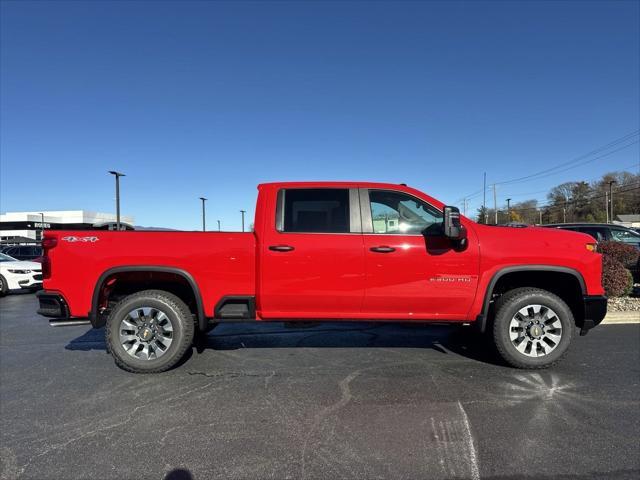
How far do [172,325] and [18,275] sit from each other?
1053 centimetres

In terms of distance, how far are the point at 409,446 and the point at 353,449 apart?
408 mm

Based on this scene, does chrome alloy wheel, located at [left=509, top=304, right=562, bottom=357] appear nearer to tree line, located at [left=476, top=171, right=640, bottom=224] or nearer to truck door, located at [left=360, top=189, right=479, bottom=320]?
truck door, located at [left=360, top=189, right=479, bottom=320]

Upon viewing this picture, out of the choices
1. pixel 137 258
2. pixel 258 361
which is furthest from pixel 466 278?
pixel 137 258

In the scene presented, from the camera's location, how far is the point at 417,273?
14.5ft

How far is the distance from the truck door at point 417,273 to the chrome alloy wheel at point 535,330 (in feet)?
1.99

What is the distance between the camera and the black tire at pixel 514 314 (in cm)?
447

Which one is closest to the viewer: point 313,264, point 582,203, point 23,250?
point 313,264

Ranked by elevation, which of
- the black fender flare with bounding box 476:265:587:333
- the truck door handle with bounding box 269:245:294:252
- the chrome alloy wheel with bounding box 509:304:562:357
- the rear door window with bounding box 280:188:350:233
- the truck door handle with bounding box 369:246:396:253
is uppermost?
the rear door window with bounding box 280:188:350:233

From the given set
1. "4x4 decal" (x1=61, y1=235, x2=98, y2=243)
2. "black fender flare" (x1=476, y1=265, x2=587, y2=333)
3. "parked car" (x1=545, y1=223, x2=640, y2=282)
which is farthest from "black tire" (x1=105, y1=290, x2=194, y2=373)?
"parked car" (x1=545, y1=223, x2=640, y2=282)

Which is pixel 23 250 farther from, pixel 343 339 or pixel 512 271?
pixel 512 271

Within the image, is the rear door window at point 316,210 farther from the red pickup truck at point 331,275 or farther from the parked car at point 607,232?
the parked car at point 607,232

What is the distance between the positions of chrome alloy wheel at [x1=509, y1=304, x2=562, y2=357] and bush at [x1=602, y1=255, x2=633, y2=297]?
15.2ft

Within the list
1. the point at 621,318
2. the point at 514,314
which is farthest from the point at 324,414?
the point at 621,318

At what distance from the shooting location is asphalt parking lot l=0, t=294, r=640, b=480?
2801mm
